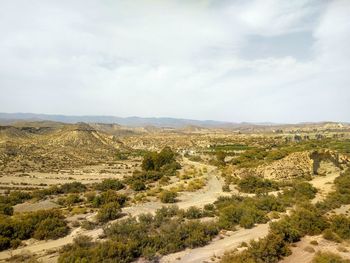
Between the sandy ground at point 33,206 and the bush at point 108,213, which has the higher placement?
the bush at point 108,213

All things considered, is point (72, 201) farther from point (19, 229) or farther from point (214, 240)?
point (214, 240)

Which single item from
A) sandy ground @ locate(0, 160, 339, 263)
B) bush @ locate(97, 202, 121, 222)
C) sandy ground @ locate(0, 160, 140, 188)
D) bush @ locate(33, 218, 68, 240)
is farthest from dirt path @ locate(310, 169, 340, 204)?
sandy ground @ locate(0, 160, 140, 188)

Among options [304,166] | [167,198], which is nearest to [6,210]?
[167,198]

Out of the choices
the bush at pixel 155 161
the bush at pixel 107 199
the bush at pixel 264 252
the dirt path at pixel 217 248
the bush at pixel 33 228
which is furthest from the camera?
the bush at pixel 155 161

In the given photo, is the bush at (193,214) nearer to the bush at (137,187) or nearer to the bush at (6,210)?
the bush at (137,187)

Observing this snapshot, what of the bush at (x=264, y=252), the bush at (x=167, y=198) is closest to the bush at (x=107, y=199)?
the bush at (x=167, y=198)

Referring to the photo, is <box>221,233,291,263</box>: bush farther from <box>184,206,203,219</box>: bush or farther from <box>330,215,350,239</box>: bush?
<box>184,206,203,219</box>: bush
